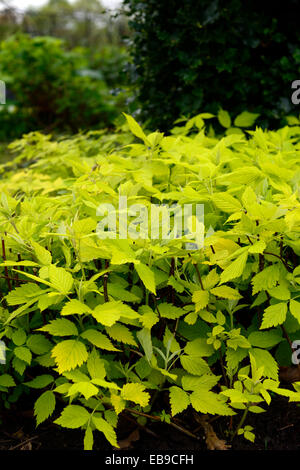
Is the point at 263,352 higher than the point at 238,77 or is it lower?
lower

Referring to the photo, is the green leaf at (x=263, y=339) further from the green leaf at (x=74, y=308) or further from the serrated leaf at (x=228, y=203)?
the green leaf at (x=74, y=308)

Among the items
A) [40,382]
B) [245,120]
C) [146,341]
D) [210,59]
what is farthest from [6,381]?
[210,59]

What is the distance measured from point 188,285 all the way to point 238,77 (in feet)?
7.77

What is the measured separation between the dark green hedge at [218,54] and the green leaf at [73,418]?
2.58m

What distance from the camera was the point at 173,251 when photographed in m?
1.47

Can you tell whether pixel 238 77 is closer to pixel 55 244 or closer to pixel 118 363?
pixel 55 244

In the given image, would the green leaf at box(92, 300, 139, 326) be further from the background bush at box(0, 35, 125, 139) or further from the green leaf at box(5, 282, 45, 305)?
the background bush at box(0, 35, 125, 139)

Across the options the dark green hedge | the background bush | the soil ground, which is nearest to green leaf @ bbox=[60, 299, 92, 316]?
the soil ground

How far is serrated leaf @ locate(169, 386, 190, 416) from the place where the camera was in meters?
1.41

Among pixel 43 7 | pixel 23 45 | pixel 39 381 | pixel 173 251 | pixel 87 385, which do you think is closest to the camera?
pixel 87 385

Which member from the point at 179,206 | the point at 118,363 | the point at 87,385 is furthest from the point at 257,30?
the point at 87,385

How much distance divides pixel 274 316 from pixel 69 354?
0.69 m

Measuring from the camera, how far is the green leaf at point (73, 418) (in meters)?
1.39

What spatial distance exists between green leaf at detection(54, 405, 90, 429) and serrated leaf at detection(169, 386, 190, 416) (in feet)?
0.94
